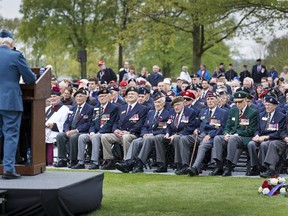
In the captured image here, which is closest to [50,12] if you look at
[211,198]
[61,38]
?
[61,38]

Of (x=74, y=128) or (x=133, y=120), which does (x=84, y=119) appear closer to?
(x=74, y=128)

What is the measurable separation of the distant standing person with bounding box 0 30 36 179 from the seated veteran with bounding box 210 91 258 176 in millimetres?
5780

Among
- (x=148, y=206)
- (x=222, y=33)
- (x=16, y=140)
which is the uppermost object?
(x=222, y=33)

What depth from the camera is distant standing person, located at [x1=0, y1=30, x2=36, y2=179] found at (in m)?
9.20

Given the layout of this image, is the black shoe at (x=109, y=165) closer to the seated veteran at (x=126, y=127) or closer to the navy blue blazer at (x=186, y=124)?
the seated veteran at (x=126, y=127)

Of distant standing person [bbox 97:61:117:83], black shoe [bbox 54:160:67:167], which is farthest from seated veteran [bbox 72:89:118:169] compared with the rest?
distant standing person [bbox 97:61:117:83]

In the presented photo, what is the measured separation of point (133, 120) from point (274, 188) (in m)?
5.26

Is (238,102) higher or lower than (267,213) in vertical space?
higher

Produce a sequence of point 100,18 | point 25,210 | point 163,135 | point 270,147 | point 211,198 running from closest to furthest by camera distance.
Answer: point 25,210, point 211,198, point 270,147, point 163,135, point 100,18

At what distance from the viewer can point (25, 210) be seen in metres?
8.54

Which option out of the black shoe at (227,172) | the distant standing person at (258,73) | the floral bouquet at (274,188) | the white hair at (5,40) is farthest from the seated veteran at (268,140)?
the distant standing person at (258,73)

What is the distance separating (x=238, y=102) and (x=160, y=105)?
179 cm

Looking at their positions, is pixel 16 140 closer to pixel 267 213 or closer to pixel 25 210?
pixel 25 210

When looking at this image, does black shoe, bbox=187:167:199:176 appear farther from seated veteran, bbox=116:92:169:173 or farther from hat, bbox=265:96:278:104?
hat, bbox=265:96:278:104
